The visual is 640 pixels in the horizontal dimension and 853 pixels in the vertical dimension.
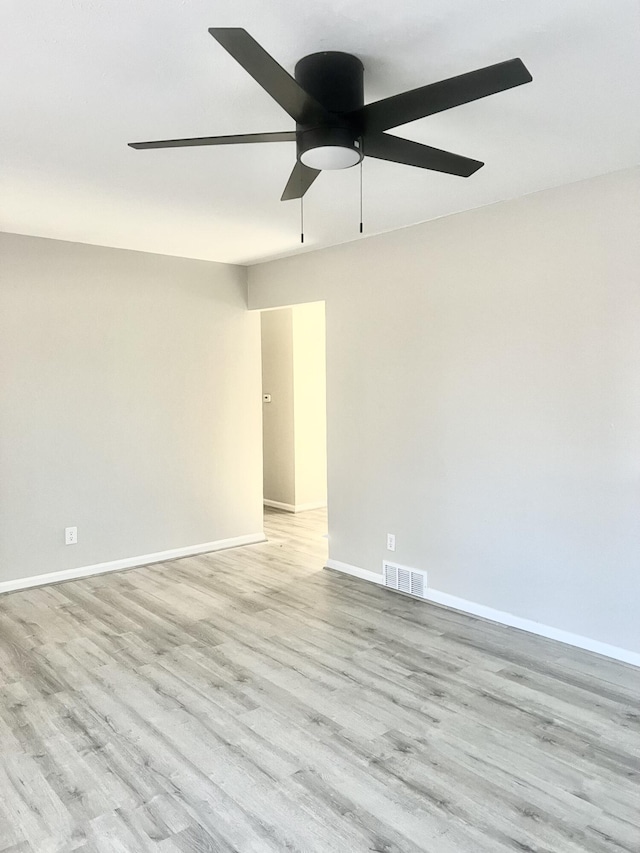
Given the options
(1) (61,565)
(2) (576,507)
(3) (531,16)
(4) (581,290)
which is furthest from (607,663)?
(1) (61,565)

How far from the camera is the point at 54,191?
10.5 feet

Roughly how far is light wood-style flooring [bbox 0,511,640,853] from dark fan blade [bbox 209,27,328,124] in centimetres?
211

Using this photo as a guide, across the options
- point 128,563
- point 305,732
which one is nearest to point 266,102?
point 305,732

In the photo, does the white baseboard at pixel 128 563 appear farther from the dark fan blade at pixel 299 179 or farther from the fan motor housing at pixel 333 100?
the fan motor housing at pixel 333 100

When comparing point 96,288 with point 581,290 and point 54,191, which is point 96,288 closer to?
point 54,191

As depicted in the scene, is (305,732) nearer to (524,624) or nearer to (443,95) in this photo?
(524,624)

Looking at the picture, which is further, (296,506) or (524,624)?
(296,506)

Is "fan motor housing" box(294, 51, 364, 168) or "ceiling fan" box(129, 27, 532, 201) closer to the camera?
"ceiling fan" box(129, 27, 532, 201)

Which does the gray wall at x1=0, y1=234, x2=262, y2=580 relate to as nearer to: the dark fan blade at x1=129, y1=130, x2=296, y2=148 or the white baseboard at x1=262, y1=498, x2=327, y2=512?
the white baseboard at x1=262, y1=498, x2=327, y2=512

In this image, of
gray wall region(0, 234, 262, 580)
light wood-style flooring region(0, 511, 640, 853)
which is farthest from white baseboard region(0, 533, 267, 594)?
light wood-style flooring region(0, 511, 640, 853)

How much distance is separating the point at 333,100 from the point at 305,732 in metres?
2.25

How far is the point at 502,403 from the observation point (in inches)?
138

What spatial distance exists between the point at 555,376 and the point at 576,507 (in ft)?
2.22

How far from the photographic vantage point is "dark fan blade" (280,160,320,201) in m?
2.07
